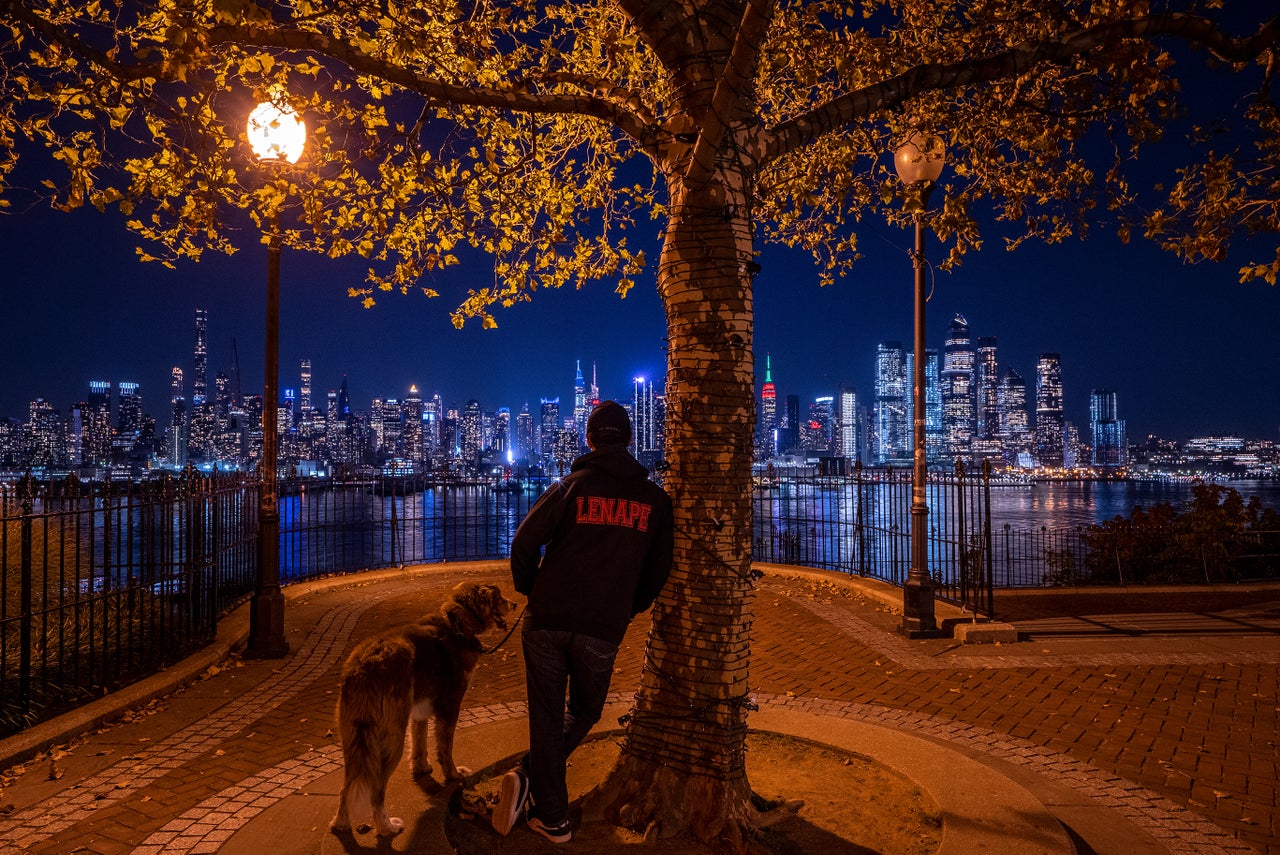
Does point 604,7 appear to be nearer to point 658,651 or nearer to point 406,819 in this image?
point 658,651

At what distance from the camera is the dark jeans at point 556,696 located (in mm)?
3545

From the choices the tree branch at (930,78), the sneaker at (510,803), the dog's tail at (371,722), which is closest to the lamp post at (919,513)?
the tree branch at (930,78)

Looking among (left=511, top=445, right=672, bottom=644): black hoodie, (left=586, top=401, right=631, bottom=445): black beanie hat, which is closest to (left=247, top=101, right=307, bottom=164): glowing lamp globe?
(left=586, top=401, right=631, bottom=445): black beanie hat

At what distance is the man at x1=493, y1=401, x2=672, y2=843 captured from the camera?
3520mm

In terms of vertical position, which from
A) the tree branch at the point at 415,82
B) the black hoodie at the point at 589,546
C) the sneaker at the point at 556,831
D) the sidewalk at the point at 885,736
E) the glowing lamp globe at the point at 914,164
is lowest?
the sidewalk at the point at 885,736

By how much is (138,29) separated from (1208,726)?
9332 millimetres

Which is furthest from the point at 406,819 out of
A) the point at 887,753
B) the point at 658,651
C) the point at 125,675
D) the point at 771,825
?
the point at 125,675

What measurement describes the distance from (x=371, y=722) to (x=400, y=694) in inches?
7.3

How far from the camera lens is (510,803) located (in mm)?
3611

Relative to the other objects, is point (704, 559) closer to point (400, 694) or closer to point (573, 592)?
point (573, 592)

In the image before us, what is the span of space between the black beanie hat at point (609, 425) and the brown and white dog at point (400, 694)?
4.54 ft

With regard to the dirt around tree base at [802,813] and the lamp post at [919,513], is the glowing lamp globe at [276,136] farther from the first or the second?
the lamp post at [919,513]

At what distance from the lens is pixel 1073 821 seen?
4.12 meters

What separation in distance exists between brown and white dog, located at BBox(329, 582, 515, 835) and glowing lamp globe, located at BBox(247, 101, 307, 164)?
13.3ft
